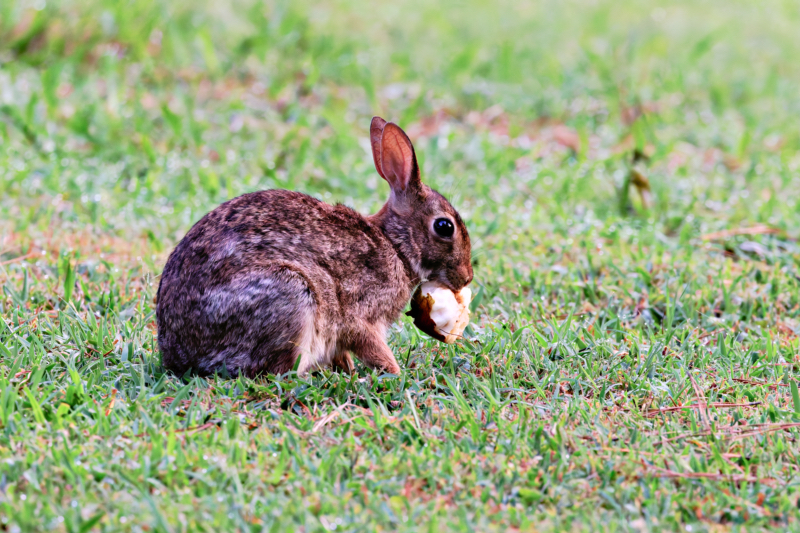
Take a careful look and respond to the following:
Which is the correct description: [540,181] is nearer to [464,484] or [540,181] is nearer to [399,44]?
[399,44]

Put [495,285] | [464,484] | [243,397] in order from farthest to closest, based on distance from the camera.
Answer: [495,285]
[243,397]
[464,484]

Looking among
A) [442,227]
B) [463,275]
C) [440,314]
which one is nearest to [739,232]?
[463,275]

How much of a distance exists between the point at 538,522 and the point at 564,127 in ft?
20.8

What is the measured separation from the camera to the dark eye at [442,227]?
448 cm

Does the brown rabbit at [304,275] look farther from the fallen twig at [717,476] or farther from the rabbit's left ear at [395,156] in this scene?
the fallen twig at [717,476]

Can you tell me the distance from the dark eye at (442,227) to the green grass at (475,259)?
0.56 m

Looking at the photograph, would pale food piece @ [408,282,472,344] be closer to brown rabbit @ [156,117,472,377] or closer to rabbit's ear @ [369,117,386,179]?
brown rabbit @ [156,117,472,377]

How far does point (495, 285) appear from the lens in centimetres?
545

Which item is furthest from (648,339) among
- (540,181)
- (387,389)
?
(540,181)

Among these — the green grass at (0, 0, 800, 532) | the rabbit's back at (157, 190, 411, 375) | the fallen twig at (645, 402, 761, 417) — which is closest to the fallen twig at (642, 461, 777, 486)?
the green grass at (0, 0, 800, 532)

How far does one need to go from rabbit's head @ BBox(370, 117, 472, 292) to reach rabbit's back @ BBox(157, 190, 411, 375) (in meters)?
0.28

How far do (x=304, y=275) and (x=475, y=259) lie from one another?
1836mm

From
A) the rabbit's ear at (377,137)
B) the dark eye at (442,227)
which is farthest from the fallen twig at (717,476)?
the rabbit's ear at (377,137)

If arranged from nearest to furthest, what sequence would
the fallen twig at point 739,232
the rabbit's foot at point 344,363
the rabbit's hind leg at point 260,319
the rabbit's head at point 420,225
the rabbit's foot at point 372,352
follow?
the rabbit's hind leg at point 260,319
the rabbit's foot at point 372,352
the rabbit's foot at point 344,363
the rabbit's head at point 420,225
the fallen twig at point 739,232
